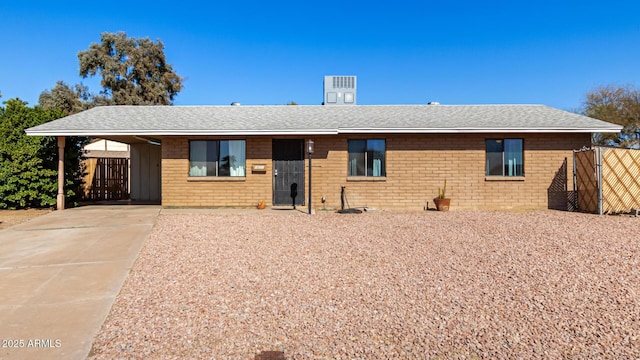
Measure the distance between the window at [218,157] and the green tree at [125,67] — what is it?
22.5 m

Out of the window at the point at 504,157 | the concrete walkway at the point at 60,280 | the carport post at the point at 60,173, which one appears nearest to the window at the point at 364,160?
the window at the point at 504,157

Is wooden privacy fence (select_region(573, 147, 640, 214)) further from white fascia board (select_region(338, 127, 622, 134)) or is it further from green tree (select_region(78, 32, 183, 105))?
green tree (select_region(78, 32, 183, 105))

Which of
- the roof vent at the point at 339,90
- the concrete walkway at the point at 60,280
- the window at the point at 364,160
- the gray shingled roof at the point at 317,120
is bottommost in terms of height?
the concrete walkway at the point at 60,280

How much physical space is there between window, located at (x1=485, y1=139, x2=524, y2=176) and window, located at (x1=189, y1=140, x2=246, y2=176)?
8.43 m

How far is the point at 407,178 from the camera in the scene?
522 inches

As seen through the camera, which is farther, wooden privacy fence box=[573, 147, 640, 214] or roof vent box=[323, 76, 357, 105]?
roof vent box=[323, 76, 357, 105]

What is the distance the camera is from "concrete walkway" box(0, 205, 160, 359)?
354 centimetres

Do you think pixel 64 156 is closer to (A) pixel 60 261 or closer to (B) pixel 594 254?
(A) pixel 60 261

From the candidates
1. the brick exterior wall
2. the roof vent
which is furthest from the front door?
the roof vent

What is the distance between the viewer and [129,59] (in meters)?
32.8

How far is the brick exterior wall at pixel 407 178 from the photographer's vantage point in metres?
13.2

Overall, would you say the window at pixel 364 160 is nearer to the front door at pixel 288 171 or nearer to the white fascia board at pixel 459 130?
the white fascia board at pixel 459 130

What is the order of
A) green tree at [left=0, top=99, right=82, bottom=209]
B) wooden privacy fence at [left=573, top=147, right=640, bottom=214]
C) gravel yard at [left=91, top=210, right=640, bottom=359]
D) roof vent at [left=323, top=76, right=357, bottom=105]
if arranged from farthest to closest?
roof vent at [left=323, top=76, right=357, bottom=105]
green tree at [left=0, top=99, right=82, bottom=209]
wooden privacy fence at [left=573, top=147, right=640, bottom=214]
gravel yard at [left=91, top=210, right=640, bottom=359]

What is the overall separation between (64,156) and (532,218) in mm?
14829
